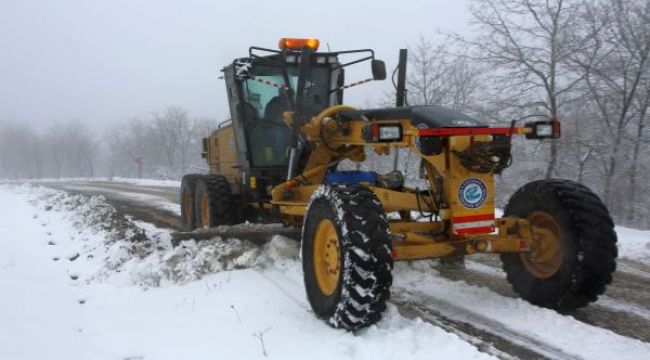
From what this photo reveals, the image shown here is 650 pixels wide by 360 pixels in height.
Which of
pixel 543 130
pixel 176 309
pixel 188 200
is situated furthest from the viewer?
pixel 188 200

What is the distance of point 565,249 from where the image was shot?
3.93 metres

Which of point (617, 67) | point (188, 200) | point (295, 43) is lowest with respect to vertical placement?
point (188, 200)

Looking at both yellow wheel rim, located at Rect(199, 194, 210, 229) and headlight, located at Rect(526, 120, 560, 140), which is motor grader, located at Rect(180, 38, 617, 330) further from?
yellow wheel rim, located at Rect(199, 194, 210, 229)

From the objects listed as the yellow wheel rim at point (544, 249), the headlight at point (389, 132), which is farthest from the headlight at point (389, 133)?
the yellow wheel rim at point (544, 249)

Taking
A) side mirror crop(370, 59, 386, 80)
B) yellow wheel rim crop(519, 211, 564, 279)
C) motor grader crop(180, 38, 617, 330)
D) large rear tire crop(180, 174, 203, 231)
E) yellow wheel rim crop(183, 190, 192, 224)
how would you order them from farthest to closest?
yellow wheel rim crop(183, 190, 192, 224), large rear tire crop(180, 174, 203, 231), side mirror crop(370, 59, 386, 80), yellow wheel rim crop(519, 211, 564, 279), motor grader crop(180, 38, 617, 330)

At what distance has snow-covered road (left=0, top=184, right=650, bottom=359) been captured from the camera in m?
3.37

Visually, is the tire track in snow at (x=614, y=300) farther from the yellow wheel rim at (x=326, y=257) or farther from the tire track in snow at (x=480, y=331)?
the yellow wheel rim at (x=326, y=257)

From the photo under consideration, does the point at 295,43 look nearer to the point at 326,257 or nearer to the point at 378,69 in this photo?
the point at 378,69

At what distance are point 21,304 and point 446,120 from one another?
4.12 meters

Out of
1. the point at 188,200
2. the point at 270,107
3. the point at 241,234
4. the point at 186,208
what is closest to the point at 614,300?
the point at 241,234

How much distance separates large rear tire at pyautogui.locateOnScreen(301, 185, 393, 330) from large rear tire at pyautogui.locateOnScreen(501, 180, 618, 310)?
55.6 inches

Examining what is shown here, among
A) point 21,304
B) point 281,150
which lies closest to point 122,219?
point 281,150

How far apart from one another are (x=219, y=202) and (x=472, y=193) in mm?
4247

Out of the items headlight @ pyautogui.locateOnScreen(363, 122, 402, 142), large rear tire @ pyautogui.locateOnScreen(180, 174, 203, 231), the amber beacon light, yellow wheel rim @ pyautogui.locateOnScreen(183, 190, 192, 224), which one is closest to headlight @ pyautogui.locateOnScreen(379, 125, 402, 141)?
headlight @ pyautogui.locateOnScreen(363, 122, 402, 142)
